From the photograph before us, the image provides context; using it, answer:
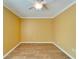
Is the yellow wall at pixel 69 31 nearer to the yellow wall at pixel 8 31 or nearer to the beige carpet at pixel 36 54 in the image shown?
the beige carpet at pixel 36 54

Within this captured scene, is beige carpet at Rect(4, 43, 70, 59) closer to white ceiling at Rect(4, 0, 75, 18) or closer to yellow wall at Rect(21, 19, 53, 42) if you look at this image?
white ceiling at Rect(4, 0, 75, 18)

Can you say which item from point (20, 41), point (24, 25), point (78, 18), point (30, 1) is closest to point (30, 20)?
point (24, 25)

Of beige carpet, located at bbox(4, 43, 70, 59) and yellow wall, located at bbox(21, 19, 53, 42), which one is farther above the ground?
yellow wall, located at bbox(21, 19, 53, 42)

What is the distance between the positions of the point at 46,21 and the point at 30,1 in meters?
3.85

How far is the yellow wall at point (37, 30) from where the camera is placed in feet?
25.4

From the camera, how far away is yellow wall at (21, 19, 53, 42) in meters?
7.73

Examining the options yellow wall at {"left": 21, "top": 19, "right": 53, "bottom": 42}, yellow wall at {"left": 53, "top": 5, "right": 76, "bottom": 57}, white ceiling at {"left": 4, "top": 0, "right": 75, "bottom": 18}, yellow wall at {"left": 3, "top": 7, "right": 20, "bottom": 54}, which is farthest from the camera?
yellow wall at {"left": 21, "top": 19, "right": 53, "bottom": 42}

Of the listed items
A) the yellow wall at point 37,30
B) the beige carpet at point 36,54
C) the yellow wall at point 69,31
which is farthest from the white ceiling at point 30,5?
the yellow wall at point 37,30

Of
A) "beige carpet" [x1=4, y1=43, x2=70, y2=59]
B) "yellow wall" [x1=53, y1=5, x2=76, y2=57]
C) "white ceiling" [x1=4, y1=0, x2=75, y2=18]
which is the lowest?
"beige carpet" [x1=4, y1=43, x2=70, y2=59]

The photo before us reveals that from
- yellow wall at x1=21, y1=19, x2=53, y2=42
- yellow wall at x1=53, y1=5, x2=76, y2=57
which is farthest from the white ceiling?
yellow wall at x1=21, y1=19, x2=53, y2=42

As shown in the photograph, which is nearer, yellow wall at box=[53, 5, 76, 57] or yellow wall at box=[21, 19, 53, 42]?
yellow wall at box=[53, 5, 76, 57]

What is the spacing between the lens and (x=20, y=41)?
7590 mm

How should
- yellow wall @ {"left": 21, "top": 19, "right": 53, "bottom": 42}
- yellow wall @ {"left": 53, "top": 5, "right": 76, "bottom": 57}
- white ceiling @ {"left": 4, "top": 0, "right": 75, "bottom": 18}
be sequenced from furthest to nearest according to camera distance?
yellow wall @ {"left": 21, "top": 19, "right": 53, "bottom": 42} < white ceiling @ {"left": 4, "top": 0, "right": 75, "bottom": 18} < yellow wall @ {"left": 53, "top": 5, "right": 76, "bottom": 57}

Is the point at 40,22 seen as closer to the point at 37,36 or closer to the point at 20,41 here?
the point at 37,36
